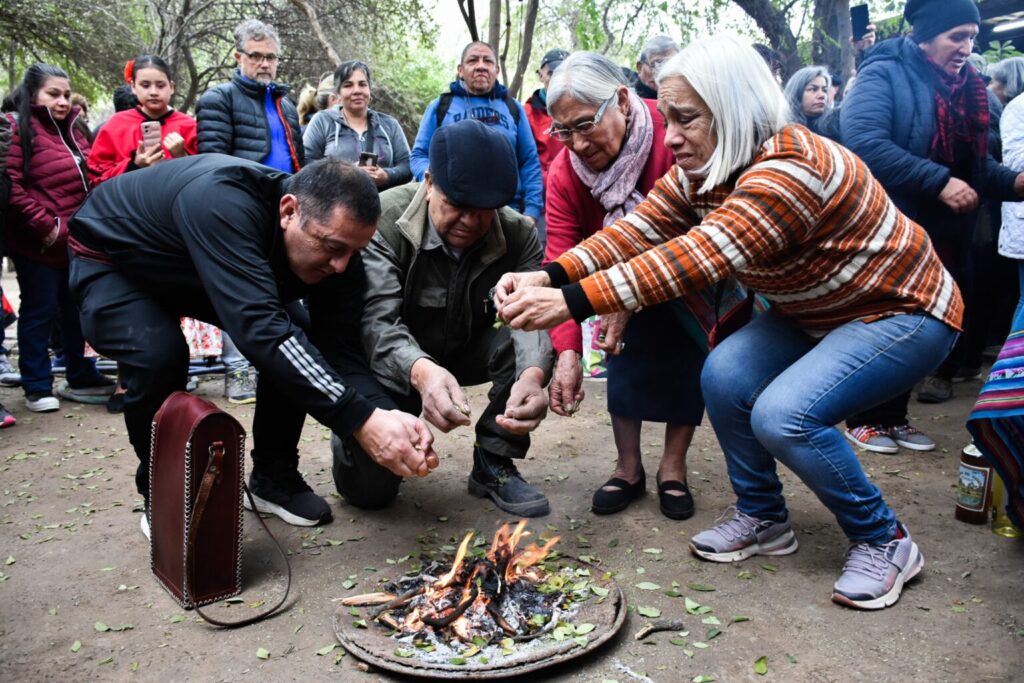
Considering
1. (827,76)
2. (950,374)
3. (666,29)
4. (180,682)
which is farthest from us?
(666,29)

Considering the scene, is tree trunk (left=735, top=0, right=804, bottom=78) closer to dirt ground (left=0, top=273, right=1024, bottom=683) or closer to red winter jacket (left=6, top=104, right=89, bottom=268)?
dirt ground (left=0, top=273, right=1024, bottom=683)

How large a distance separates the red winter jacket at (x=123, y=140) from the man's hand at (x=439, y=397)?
310 centimetres

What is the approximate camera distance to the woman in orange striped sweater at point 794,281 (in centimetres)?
264

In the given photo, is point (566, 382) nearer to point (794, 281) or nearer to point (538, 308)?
point (538, 308)

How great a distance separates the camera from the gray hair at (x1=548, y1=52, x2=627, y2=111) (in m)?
3.33

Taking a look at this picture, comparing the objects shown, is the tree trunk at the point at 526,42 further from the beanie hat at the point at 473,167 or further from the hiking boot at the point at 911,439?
the hiking boot at the point at 911,439

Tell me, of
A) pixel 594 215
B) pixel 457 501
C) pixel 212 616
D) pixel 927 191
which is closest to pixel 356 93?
pixel 594 215

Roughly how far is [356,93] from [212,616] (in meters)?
4.11

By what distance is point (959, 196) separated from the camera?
14.8 feet

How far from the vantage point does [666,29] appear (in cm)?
1183

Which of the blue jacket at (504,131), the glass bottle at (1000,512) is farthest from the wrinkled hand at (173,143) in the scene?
the glass bottle at (1000,512)

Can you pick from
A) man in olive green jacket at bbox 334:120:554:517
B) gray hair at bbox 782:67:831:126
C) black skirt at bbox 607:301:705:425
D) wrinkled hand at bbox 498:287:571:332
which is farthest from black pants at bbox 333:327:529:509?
gray hair at bbox 782:67:831:126

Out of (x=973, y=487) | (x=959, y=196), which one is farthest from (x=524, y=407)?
(x=959, y=196)

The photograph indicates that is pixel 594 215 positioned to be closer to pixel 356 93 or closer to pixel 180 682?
pixel 180 682
